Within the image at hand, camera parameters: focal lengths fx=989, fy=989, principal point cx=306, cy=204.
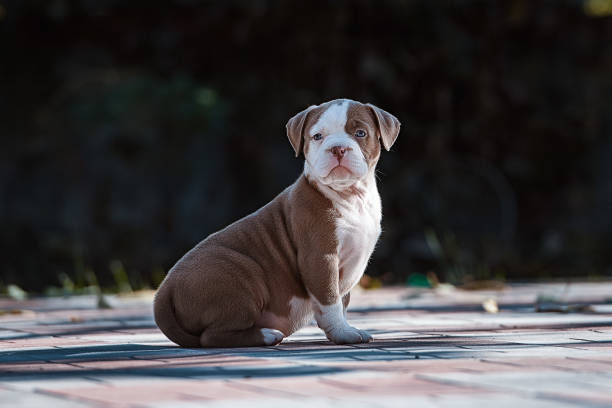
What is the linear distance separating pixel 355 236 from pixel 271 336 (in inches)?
21.5

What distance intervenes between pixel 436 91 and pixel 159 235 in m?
3.77

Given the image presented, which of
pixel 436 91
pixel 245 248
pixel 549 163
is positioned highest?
pixel 436 91

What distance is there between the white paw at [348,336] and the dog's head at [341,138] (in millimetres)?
594

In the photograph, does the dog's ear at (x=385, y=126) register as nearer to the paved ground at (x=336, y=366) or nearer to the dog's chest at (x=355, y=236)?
the dog's chest at (x=355, y=236)

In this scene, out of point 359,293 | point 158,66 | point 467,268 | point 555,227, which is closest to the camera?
point 359,293

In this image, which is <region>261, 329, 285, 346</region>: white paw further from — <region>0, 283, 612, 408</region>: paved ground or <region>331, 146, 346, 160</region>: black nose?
<region>331, 146, 346, 160</region>: black nose

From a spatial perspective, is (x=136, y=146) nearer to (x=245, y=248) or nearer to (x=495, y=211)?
(x=495, y=211)

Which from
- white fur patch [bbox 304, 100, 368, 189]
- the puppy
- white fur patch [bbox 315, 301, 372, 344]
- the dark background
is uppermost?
the dark background

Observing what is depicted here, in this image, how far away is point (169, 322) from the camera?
4.05 m

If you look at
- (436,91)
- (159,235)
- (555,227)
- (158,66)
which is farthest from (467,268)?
(158,66)

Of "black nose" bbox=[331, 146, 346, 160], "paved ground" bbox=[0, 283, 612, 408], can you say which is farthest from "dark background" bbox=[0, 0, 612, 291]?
"black nose" bbox=[331, 146, 346, 160]

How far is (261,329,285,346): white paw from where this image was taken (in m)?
3.97

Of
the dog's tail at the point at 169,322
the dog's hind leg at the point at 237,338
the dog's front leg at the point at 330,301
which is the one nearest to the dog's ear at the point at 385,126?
the dog's front leg at the point at 330,301

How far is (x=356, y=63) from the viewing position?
11867 millimetres
